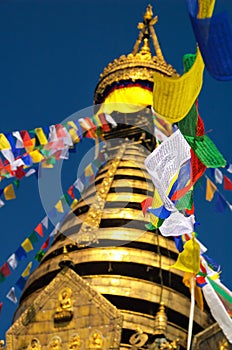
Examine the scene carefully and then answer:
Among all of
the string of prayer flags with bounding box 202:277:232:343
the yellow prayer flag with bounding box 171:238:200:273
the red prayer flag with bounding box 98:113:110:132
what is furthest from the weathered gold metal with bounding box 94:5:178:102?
the yellow prayer flag with bounding box 171:238:200:273

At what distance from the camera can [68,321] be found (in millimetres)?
16609

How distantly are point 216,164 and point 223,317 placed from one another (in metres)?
2.25

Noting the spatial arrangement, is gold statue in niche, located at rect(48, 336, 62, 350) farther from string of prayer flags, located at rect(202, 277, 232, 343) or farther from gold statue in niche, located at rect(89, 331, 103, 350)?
string of prayer flags, located at rect(202, 277, 232, 343)

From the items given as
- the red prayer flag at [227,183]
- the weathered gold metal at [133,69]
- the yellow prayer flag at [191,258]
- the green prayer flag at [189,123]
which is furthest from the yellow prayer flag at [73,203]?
the green prayer flag at [189,123]

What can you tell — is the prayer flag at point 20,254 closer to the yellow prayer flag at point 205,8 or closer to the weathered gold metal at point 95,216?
the weathered gold metal at point 95,216

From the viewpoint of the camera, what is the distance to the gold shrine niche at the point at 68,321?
16.2m

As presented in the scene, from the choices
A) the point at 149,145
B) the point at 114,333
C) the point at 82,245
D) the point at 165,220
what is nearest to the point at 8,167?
the point at 82,245

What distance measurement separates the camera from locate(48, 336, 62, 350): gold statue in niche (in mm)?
16359

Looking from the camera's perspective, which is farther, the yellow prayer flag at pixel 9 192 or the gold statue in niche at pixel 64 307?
the yellow prayer flag at pixel 9 192

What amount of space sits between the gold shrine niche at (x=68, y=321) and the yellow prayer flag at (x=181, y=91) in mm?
6862

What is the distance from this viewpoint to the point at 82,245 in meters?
19.6

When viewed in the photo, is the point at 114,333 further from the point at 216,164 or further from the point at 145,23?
the point at 145,23

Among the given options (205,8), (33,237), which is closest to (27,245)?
(33,237)

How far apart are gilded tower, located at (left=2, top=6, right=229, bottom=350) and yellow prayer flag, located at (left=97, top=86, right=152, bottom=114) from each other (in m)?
0.03
